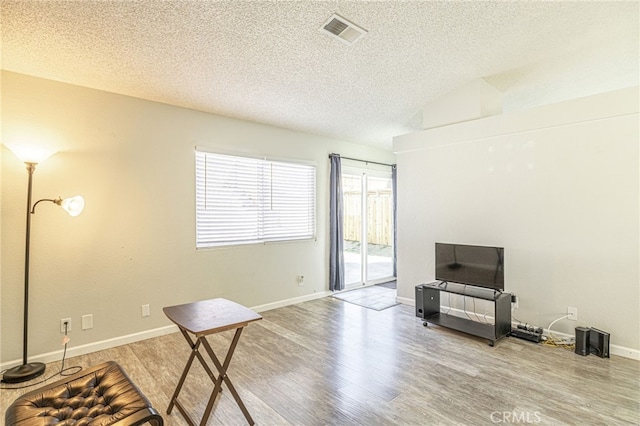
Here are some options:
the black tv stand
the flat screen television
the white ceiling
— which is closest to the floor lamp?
the white ceiling

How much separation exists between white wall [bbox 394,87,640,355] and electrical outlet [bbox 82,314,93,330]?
4.21 meters

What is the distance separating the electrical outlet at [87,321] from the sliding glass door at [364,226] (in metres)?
3.88

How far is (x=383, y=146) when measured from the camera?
6430mm

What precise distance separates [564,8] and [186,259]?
472 cm

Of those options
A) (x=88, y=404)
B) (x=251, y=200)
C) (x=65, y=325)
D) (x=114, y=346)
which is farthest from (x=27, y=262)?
(x=251, y=200)

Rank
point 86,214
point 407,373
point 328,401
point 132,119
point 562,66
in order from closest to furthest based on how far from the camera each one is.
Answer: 1. point 328,401
2. point 407,373
3. point 86,214
4. point 132,119
5. point 562,66

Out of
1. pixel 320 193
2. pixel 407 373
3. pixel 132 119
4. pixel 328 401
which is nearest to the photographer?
pixel 328 401

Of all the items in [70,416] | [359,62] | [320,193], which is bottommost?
[70,416]

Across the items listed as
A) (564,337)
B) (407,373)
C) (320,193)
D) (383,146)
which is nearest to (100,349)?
(407,373)

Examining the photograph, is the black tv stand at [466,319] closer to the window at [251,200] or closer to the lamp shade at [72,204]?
the window at [251,200]

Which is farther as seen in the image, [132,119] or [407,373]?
[132,119]

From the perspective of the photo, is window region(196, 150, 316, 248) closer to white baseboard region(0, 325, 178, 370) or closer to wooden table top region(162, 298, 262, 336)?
white baseboard region(0, 325, 178, 370)

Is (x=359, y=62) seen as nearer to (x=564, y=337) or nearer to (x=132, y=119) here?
(x=132, y=119)

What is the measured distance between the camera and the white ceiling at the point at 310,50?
8.05 ft
